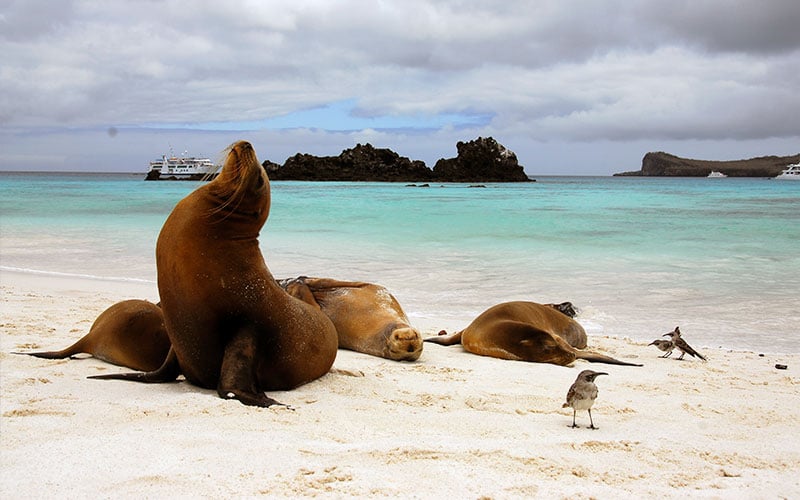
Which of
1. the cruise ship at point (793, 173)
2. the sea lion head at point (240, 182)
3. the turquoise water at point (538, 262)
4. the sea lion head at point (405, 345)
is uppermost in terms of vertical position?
the cruise ship at point (793, 173)

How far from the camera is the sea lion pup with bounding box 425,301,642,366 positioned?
6211 millimetres

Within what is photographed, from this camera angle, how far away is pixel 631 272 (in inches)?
501

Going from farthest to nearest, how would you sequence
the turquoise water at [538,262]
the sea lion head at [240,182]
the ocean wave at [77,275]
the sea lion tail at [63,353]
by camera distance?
1. the ocean wave at [77,275]
2. the turquoise water at [538,262]
3. the sea lion tail at [63,353]
4. the sea lion head at [240,182]

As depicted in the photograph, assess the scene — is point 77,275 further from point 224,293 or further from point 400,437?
point 400,437

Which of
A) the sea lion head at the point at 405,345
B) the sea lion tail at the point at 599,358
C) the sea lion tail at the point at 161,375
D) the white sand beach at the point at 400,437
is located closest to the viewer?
the white sand beach at the point at 400,437

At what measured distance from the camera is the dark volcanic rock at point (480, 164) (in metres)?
97.3

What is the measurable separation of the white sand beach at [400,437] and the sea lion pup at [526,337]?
0.53 m

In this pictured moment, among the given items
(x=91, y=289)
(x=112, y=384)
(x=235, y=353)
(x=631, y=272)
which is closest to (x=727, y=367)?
(x=235, y=353)

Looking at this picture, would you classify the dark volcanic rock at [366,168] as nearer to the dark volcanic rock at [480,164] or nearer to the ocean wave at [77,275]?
the dark volcanic rock at [480,164]

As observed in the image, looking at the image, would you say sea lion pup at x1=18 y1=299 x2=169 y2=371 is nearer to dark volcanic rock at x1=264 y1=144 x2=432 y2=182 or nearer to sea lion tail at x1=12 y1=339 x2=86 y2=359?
sea lion tail at x1=12 y1=339 x2=86 y2=359

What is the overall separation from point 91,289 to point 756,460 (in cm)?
841

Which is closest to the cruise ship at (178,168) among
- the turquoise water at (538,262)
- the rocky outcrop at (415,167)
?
the rocky outcrop at (415,167)

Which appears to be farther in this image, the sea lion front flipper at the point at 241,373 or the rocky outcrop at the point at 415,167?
the rocky outcrop at the point at 415,167

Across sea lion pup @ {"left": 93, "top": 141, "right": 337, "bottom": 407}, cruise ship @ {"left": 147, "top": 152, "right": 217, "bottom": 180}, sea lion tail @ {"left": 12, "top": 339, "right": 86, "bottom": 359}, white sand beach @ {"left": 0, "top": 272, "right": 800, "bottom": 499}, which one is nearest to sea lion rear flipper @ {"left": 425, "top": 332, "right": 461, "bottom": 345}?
white sand beach @ {"left": 0, "top": 272, "right": 800, "bottom": 499}
